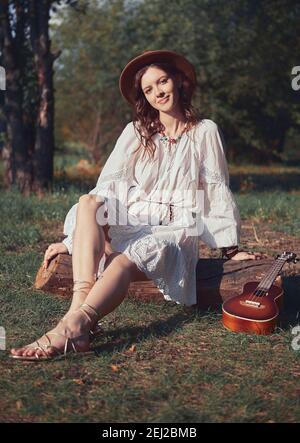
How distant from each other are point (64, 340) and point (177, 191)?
1316 millimetres

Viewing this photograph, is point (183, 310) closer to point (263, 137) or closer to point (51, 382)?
point (51, 382)

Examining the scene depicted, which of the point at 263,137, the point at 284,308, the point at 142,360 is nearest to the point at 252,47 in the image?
the point at 263,137

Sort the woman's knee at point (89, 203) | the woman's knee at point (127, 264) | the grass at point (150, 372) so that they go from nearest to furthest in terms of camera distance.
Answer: the grass at point (150, 372)
the woman's knee at point (127, 264)
the woman's knee at point (89, 203)

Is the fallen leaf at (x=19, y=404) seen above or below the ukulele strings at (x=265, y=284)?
below

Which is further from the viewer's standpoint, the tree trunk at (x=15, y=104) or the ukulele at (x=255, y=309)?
the tree trunk at (x=15, y=104)

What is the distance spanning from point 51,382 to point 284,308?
1854 mm

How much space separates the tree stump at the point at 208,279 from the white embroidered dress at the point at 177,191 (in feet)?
0.44

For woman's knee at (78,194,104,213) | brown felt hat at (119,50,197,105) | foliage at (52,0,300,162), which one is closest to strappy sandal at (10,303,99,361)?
woman's knee at (78,194,104,213)

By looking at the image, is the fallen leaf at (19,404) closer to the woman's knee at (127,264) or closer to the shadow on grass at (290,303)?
the woman's knee at (127,264)

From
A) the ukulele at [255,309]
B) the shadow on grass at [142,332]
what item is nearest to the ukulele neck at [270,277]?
the ukulele at [255,309]

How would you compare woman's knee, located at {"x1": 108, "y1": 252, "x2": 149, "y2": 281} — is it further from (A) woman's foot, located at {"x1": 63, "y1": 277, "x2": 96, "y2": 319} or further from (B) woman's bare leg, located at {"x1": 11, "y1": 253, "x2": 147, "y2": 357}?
(A) woman's foot, located at {"x1": 63, "y1": 277, "x2": 96, "y2": 319}

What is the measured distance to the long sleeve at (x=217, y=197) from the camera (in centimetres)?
427

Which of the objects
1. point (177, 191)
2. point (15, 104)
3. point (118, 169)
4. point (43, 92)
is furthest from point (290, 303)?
point (15, 104)
